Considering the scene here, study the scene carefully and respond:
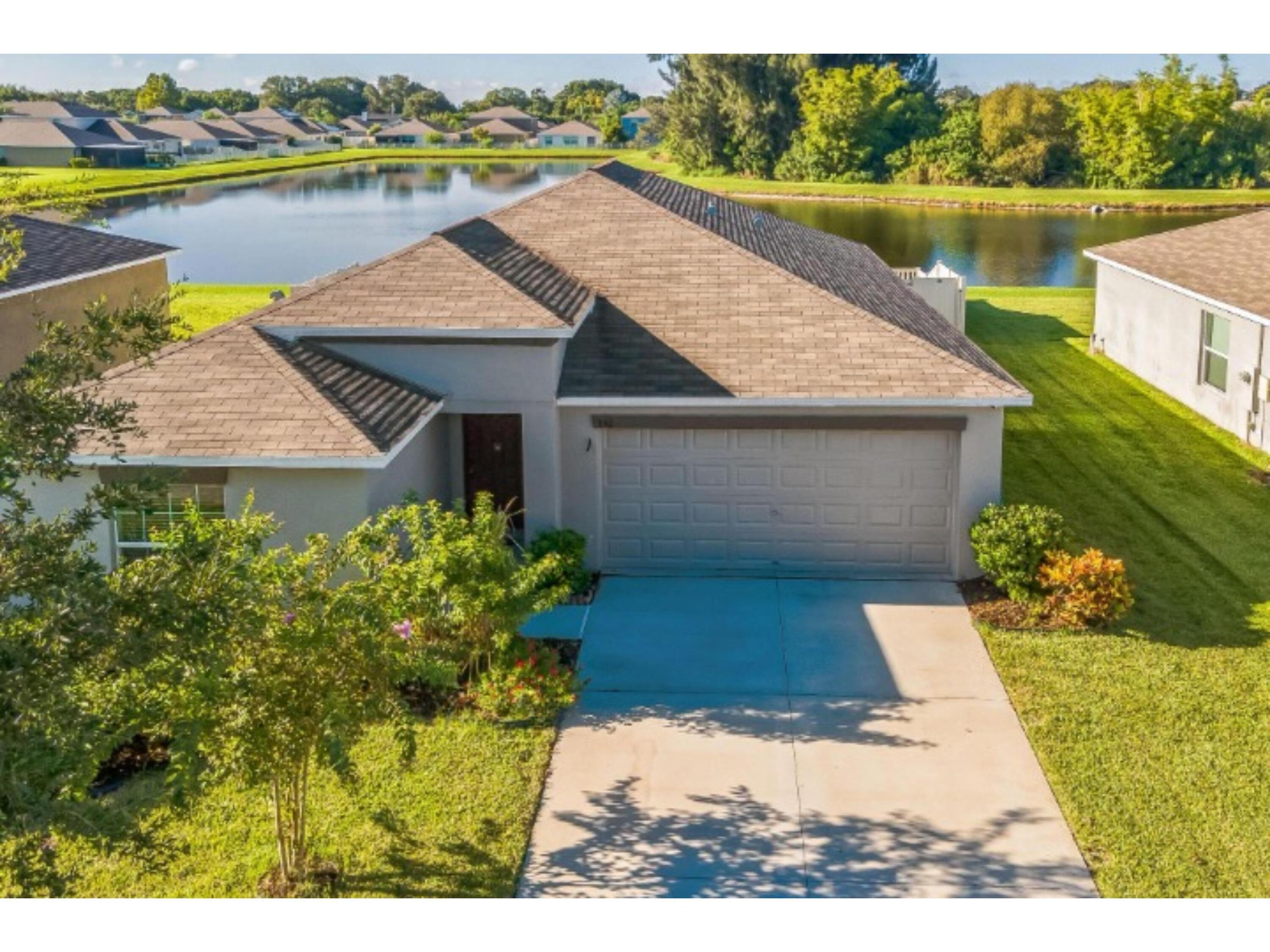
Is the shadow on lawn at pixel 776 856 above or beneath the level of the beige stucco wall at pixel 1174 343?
beneath

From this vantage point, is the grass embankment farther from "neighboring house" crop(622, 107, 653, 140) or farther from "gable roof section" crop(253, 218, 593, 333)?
"gable roof section" crop(253, 218, 593, 333)

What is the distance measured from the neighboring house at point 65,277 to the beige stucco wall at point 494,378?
4716mm

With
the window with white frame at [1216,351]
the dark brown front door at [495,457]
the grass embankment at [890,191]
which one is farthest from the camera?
the grass embankment at [890,191]

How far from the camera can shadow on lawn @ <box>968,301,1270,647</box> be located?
47.4 ft

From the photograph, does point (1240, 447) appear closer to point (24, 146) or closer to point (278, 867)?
point (278, 867)

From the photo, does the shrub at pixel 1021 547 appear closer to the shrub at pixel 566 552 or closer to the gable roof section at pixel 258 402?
the shrub at pixel 566 552

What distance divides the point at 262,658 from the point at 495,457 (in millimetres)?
7159

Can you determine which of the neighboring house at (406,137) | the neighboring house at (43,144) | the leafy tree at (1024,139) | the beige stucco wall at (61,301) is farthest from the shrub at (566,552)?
the neighboring house at (406,137)

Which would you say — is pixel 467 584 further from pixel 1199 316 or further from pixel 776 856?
pixel 1199 316

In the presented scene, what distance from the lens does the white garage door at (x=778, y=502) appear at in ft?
50.6

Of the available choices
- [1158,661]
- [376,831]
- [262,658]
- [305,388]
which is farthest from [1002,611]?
[262,658]

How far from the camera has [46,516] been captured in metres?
13.9

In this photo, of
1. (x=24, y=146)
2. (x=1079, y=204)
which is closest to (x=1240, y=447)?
(x=1079, y=204)

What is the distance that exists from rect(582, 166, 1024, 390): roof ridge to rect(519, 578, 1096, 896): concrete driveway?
2.51m
